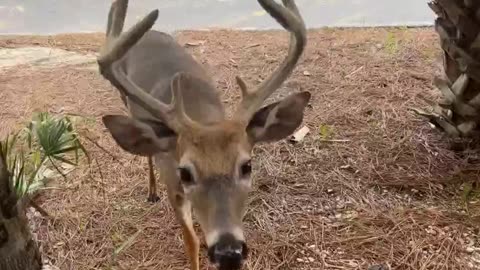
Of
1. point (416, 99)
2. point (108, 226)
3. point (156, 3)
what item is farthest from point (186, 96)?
point (156, 3)

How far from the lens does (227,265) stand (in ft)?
7.82

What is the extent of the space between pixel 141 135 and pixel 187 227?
544mm

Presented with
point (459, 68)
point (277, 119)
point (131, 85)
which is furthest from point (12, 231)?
point (459, 68)

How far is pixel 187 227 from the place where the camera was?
3.18 metres

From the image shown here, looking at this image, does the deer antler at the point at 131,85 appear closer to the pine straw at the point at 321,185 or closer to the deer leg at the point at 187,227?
the deer leg at the point at 187,227

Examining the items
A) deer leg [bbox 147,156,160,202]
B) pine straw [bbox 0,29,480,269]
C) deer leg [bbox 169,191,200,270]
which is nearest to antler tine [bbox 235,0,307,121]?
deer leg [bbox 169,191,200,270]

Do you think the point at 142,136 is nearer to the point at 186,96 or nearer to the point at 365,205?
the point at 186,96

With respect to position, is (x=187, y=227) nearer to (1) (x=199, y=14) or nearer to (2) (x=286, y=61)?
(2) (x=286, y=61)

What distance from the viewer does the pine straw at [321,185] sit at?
3.44 meters

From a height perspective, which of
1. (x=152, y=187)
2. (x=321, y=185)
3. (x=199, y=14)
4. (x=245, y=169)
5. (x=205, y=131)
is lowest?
(x=321, y=185)

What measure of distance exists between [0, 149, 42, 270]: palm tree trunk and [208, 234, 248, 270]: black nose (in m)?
0.73

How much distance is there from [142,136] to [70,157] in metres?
1.65

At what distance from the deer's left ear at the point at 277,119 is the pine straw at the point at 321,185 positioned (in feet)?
2.33

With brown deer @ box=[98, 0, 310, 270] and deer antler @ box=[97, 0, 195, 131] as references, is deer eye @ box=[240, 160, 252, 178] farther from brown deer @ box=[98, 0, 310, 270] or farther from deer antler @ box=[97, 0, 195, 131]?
deer antler @ box=[97, 0, 195, 131]
